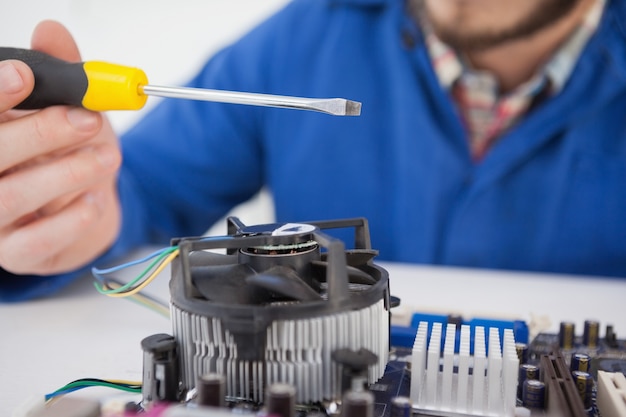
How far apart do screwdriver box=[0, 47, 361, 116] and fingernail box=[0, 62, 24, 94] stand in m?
0.03

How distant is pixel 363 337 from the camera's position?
450mm

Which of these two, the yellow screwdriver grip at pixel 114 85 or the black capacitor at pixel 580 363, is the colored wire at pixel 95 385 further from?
the black capacitor at pixel 580 363

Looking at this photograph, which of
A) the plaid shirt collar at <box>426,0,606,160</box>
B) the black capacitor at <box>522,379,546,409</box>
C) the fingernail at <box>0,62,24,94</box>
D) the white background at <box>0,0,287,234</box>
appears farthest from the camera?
the white background at <box>0,0,287,234</box>

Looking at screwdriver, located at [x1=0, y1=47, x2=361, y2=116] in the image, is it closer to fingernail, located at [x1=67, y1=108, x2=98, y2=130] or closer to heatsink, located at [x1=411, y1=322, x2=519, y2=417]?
fingernail, located at [x1=67, y1=108, x2=98, y2=130]

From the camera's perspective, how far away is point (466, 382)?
1.57 ft

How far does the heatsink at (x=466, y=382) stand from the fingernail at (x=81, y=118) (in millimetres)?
419

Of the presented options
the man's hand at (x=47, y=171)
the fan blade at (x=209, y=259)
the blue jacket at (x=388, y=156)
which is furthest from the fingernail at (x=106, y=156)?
the blue jacket at (x=388, y=156)

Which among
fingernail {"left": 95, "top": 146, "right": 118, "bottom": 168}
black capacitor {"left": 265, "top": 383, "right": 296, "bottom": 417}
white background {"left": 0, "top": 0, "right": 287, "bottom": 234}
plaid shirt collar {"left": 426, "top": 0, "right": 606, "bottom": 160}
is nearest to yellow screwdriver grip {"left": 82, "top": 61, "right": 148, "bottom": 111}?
fingernail {"left": 95, "top": 146, "right": 118, "bottom": 168}

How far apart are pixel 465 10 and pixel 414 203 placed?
0.42 m

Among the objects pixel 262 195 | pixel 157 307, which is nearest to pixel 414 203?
pixel 262 195

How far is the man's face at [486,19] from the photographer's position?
128 centimetres

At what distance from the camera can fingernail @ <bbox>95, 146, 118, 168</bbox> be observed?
745mm

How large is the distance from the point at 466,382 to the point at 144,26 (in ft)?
5.82

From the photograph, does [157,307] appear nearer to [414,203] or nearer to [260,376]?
[260,376]
